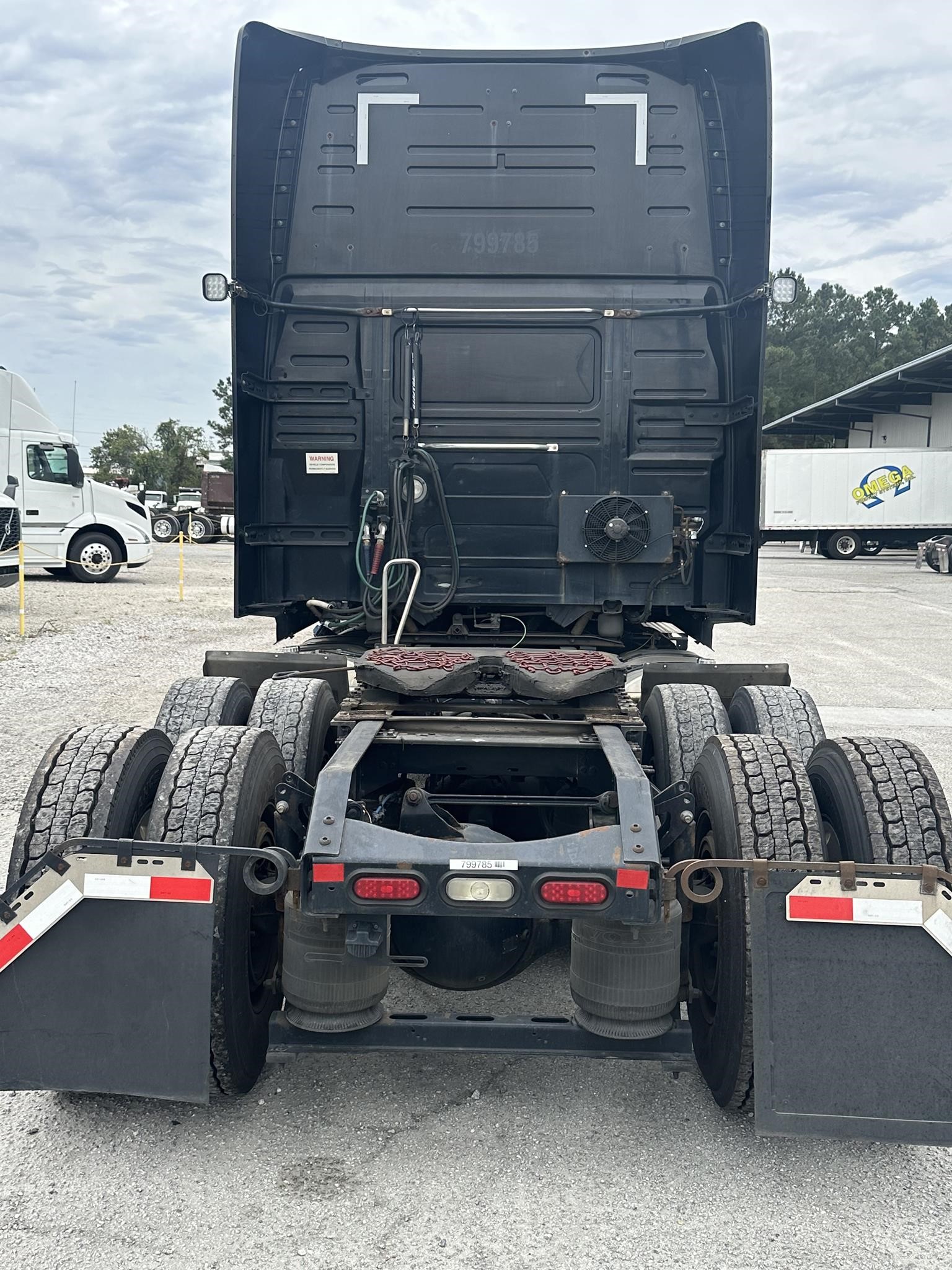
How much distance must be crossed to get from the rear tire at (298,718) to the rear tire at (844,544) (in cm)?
3301

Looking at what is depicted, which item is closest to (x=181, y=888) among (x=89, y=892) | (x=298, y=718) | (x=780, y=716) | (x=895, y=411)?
(x=89, y=892)

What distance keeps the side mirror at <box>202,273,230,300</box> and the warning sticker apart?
33.7 inches

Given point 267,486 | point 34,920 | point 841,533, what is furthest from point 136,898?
point 841,533

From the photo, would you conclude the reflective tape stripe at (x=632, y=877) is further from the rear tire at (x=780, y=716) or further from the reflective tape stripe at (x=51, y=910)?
the rear tire at (x=780, y=716)

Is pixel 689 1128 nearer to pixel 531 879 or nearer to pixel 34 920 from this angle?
pixel 531 879

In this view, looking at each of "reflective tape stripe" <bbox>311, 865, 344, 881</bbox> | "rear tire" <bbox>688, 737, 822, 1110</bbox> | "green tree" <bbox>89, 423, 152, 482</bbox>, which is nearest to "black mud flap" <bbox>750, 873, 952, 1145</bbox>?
"rear tire" <bbox>688, 737, 822, 1110</bbox>

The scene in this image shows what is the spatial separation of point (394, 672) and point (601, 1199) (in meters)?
1.84

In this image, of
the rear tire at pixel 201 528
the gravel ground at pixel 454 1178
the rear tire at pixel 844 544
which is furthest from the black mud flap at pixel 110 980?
the rear tire at pixel 201 528

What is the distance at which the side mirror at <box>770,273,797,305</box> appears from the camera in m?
5.16

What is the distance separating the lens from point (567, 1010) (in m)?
3.86

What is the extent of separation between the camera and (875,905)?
8.61ft

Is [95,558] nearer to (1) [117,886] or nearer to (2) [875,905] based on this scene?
(1) [117,886]

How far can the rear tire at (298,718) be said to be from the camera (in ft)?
13.2

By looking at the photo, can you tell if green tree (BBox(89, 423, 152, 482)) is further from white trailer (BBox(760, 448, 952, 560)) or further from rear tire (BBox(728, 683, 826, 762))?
rear tire (BBox(728, 683, 826, 762))
